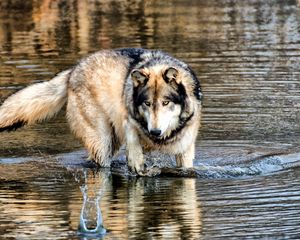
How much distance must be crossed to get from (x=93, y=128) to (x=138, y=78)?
1372mm

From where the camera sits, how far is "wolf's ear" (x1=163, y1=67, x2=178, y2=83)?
1196 centimetres

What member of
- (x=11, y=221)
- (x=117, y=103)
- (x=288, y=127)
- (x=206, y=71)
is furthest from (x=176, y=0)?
(x=11, y=221)

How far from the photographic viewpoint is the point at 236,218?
33.0 feet

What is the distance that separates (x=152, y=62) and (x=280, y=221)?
3.27 metres

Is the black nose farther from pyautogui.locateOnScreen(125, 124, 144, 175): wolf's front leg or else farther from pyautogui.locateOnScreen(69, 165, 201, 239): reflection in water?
pyautogui.locateOnScreen(125, 124, 144, 175): wolf's front leg

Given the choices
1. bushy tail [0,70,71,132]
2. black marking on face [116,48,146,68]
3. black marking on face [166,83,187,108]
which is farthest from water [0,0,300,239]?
black marking on face [116,48,146,68]

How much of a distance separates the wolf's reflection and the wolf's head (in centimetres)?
61

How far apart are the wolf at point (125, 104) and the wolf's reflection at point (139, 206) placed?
41 centimetres

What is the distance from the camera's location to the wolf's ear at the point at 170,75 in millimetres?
11961

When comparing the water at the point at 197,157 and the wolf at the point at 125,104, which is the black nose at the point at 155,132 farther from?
the water at the point at 197,157

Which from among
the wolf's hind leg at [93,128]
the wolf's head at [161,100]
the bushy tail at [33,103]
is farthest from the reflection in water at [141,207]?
the bushy tail at [33,103]

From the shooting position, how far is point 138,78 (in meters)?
12.2

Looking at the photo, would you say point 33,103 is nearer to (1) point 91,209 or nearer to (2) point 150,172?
(2) point 150,172

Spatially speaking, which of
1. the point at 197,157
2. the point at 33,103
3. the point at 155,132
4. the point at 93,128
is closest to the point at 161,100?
the point at 155,132
